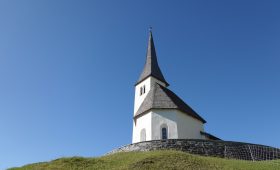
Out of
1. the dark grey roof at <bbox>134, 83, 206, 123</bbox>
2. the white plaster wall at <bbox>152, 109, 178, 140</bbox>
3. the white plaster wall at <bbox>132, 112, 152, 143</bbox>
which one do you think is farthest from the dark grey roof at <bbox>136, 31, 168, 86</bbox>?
the white plaster wall at <bbox>152, 109, 178, 140</bbox>

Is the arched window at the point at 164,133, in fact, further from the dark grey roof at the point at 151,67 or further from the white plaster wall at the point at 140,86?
the dark grey roof at the point at 151,67

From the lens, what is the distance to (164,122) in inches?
1442

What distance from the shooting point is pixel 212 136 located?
41.4 meters

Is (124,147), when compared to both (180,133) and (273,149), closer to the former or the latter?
(180,133)

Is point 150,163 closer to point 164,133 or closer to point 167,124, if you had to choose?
point 164,133

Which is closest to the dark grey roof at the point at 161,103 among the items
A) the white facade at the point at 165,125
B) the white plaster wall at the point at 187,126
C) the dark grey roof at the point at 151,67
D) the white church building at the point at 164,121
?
the white church building at the point at 164,121

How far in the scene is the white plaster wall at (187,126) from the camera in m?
36.9

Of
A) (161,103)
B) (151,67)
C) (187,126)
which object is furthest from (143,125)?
(151,67)

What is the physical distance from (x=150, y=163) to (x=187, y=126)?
15843mm

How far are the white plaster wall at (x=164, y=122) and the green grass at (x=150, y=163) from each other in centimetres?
1064

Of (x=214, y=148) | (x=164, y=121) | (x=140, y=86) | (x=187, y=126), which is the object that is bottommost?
(x=214, y=148)

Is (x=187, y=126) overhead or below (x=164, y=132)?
overhead

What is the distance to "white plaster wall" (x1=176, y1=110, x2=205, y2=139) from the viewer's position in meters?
36.9

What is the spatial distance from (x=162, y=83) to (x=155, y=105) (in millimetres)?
11146
